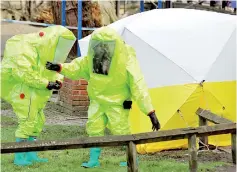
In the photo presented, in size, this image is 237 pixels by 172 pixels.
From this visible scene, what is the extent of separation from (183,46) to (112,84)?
1499mm

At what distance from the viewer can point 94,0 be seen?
1378 cm

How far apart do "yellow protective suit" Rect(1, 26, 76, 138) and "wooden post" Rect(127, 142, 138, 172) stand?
1.95m

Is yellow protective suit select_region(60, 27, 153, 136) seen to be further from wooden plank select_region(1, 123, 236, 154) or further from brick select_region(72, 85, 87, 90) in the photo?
brick select_region(72, 85, 87, 90)

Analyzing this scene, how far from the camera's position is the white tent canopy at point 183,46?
6.83 metres

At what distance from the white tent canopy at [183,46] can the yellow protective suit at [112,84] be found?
970 mm

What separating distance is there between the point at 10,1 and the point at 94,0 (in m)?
Answer: 4.11

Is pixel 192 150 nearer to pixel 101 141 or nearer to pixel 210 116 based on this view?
pixel 101 141

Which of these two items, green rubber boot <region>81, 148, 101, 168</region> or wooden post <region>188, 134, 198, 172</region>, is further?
green rubber boot <region>81, 148, 101, 168</region>

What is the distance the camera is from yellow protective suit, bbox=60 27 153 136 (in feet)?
19.1

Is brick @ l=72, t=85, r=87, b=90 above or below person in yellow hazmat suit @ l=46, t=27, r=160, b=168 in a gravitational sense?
below

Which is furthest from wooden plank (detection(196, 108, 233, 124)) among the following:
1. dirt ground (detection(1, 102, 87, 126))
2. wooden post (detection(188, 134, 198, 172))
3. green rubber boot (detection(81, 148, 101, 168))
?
dirt ground (detection(1, 102, 87, 126))

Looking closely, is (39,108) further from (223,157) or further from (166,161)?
(223,157)

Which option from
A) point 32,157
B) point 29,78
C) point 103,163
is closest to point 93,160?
point 103,163

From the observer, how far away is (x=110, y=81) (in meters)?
5.87
